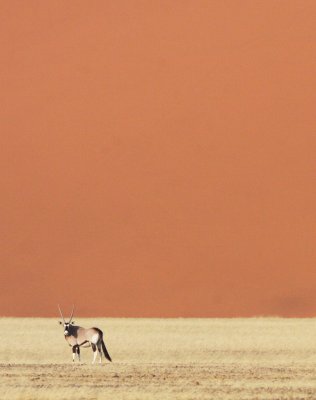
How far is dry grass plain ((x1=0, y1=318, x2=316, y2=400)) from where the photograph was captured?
34031 millimetres

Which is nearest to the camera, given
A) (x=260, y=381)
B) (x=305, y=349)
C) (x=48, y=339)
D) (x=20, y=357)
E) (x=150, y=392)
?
(x=150, y=392)

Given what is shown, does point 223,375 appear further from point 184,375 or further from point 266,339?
point 266,339

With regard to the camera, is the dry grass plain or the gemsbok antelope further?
the gemsbok antelope

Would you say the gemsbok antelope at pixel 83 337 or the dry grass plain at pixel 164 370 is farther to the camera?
the gemsbok antelope at pixel 83 337

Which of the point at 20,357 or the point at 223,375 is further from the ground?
the point at 20,357

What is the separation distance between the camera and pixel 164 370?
43156mm

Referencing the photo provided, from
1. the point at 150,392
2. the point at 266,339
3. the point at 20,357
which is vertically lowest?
the point at 150,392

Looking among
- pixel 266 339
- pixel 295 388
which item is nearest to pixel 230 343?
pixel 266 339

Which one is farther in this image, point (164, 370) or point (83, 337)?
point (83, 337)

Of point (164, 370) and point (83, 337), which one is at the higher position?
point (83, 337)

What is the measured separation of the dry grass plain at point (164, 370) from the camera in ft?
112

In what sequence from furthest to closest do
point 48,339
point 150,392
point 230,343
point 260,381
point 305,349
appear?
1. point 48,339
2. point 230,343
3. point 305,349
4. point 260,381
5. point 150,392

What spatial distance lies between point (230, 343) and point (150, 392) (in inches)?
1297

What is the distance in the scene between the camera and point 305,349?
60.3 m
